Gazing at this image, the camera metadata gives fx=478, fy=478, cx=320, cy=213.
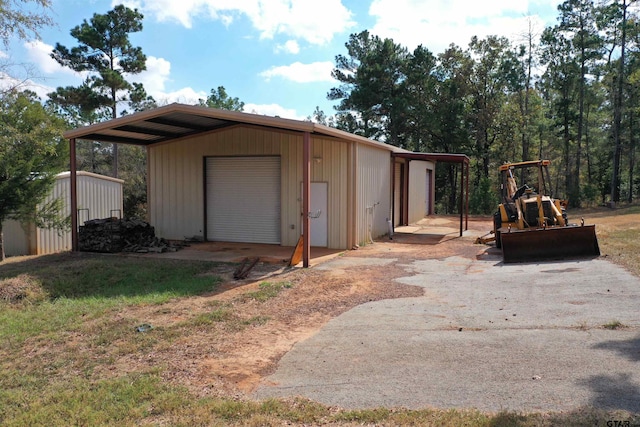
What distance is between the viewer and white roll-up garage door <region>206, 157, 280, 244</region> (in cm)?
1448

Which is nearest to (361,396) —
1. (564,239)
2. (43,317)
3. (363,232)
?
(43,317)

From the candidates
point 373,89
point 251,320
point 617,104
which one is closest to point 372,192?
point 251,320

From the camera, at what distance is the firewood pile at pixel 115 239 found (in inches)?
507

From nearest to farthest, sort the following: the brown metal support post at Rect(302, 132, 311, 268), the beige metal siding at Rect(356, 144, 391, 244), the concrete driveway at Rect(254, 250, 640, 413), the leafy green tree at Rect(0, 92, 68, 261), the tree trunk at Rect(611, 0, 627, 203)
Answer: the concrete driveway at Rect(254, 250, 640, 413), the brown metal support post at Rect(302, 132, 311, 268), the leafy green tree at Rect(0, 92, 68, 261), the beige metal siding at Rect(356, 144, 391, 244), the tree trunk at Rect(611, 0, 627, 203)

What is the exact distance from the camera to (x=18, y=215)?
1241 cm

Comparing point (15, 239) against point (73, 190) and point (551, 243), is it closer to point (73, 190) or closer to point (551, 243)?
point (73, 190)

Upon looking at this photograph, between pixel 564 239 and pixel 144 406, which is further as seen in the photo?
pixel 564 239

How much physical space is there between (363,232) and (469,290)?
20.2ft

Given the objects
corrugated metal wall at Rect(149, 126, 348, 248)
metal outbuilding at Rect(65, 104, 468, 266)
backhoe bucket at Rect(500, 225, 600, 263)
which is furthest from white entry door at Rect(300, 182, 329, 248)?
backhoe bucket at Rect(500, 225, 600, 263)

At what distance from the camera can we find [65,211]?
1469 centimetres

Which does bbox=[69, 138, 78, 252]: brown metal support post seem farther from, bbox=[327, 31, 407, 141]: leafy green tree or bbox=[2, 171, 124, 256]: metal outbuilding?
bbox=[327, 31, 407, 141]: leafy green tree

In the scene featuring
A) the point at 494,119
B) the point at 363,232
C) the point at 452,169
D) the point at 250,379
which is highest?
the point at 494,119

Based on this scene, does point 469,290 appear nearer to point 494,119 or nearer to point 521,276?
point 521,276

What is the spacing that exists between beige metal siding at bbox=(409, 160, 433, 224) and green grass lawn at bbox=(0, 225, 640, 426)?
13279 millimetres
